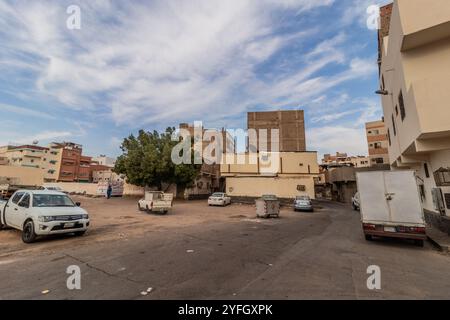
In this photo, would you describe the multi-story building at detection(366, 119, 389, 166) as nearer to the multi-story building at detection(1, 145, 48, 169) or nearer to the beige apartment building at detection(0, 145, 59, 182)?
the beige apartment building at detection(0, 145, 59, 182)

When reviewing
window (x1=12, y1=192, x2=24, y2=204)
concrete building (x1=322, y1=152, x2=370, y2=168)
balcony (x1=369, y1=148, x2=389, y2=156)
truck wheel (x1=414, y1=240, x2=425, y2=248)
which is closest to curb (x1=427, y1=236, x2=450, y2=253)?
truck wheel (x1=414, y1=240, x2=425, y2=248)

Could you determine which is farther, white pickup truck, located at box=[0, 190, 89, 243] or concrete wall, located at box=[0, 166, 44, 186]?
concrete wall, located at box=[0, 166, 44, 186]

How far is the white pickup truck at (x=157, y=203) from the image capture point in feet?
58.0

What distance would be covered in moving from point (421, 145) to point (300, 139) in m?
44.3

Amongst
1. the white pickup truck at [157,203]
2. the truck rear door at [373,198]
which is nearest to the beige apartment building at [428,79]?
the truck rear door at [373,198]

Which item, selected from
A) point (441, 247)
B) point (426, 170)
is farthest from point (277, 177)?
point (441, 247)

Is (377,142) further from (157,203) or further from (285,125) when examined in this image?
(157,203)

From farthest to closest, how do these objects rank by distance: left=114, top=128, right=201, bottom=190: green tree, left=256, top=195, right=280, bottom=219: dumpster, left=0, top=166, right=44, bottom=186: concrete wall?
left=0, top=166, right=44, bottom=186: concrete wall
left=114, top=128, right=201, bottom=190: green tree
left=256, top=195, right=280, bottom=219: dumpster

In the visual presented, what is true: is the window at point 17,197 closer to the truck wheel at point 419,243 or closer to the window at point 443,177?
the truck wheel at point 419,243

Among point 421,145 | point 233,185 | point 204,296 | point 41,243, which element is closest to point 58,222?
point 41,243

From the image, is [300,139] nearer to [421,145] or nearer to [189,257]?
[421,145]

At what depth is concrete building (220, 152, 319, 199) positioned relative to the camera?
3212 cm

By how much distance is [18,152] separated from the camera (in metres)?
67.2

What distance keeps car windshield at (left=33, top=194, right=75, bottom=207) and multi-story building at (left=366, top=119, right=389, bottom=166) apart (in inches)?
1930
